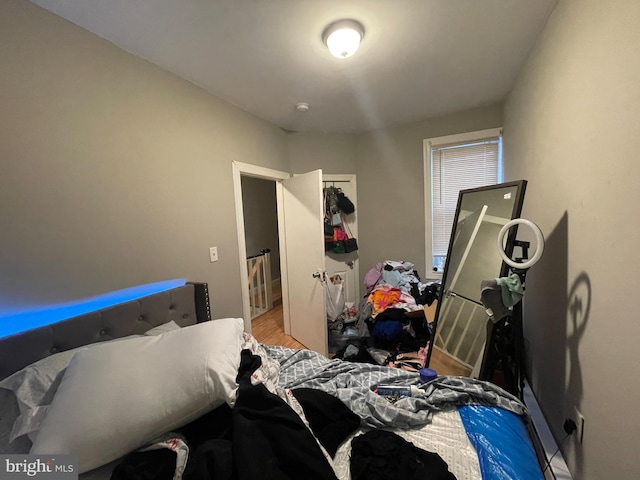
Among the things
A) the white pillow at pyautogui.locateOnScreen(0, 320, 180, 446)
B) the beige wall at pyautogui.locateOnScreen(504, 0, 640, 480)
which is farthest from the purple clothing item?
the white pillow at pyautogui.locateOnScreen(0, 320, 180, 446)

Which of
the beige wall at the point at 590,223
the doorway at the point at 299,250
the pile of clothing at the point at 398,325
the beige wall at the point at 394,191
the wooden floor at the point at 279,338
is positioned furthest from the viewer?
the beige wall at the point at 394,191

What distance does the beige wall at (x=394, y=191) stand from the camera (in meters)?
2.96

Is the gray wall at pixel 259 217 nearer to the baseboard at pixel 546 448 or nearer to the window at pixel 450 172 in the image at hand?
the window at pixel 450 172

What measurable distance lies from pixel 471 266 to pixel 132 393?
1959 mm

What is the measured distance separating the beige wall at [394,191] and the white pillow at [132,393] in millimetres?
2472

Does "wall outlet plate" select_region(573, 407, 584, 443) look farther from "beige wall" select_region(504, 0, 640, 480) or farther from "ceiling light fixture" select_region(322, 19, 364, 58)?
"ceiling light fixture" select_region(322, 19, 364, 58)

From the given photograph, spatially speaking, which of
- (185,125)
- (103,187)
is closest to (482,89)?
(185,125)

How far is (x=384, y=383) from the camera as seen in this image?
131cm

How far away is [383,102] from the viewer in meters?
2.38

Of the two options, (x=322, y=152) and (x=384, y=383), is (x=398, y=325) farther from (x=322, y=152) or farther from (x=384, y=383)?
(x=322, y=152)

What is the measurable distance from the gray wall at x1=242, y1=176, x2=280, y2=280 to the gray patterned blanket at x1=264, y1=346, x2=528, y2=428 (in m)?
3.25

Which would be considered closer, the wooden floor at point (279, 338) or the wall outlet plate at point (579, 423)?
the wall outlet plate at point (579, 423)

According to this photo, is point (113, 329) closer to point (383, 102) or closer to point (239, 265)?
point (239, 265)

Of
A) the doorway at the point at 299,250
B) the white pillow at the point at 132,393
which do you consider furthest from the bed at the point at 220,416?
the doorway at the point at 299,250
